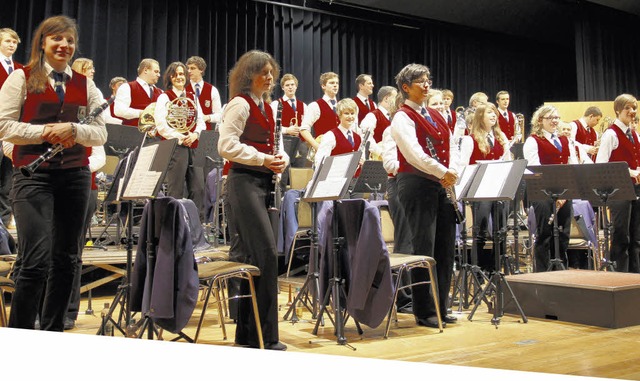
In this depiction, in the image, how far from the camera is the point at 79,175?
3.07 m

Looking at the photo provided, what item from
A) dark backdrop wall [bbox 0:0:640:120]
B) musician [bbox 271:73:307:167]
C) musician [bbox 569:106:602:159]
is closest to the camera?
musician [bbox 271:73:307:167]

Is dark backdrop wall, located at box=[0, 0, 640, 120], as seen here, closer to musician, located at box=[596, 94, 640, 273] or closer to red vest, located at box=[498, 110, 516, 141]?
red vest, located at box=[498, 110, 516, 141]

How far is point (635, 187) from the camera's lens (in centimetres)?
583

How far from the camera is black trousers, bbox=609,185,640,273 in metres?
5.62

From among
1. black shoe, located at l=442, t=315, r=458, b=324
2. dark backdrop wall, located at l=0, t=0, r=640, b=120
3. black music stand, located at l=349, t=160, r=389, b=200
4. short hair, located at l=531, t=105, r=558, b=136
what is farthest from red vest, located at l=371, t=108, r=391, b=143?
dark backdrop wall, located at l=0, t=0, r=640, b=120

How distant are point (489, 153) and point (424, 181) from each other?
1936 mm

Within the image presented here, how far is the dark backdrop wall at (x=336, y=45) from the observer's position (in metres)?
8.74

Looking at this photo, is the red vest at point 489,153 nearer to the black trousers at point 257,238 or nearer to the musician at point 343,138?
the musician at point 343,138

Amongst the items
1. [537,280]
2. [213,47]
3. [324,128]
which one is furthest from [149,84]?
[537,280]

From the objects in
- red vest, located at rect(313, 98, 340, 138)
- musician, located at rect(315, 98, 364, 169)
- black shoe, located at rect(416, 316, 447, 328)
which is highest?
red vest, located at rect(313, 98, 340, 138)

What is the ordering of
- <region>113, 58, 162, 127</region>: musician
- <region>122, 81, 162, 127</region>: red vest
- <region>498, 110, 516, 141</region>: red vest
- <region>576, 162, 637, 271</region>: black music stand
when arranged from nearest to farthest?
1. <region>576, 162, 637, 271</region>: black music stand
2. <region>113, 58, 162, 127</region>: musician
3. <region>122, 81, 162, 127</region>: red vest
4. <region>498, 110, 516, 141</region>: red vest

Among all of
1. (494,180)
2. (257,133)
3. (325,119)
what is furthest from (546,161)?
(257,133)

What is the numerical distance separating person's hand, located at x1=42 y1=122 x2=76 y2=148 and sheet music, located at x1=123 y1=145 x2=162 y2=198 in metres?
0.39

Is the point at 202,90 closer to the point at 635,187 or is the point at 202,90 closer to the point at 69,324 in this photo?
the point at 69,324
